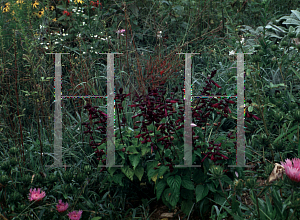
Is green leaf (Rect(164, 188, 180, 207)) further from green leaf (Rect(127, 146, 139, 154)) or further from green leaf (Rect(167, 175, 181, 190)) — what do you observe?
green leaf (Rect(127, 146, 139, 154))

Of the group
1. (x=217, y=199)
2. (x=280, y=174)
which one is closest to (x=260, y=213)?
(x=280, y=174)

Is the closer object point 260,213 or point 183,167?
point 260,213

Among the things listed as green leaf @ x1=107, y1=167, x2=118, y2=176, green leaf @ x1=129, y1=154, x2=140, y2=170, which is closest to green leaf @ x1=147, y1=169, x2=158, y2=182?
green leaf @ x1=129, y1=154, x2=140, y2=170

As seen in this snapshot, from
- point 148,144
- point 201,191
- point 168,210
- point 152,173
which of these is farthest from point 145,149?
point 168,210

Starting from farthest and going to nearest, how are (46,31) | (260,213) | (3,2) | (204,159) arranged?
(3,2) < (46,31) < (204,159) < (260,213)

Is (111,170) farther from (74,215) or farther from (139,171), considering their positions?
(74,215)

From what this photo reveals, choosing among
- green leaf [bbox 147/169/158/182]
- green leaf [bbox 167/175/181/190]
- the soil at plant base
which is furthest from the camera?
the soil at plant base

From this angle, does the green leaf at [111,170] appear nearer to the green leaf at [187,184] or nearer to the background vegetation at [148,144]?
the background vegetation at [148,144]

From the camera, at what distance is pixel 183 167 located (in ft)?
6.64

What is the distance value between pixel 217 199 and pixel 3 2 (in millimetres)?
4188

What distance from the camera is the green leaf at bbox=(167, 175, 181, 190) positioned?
1.94 m

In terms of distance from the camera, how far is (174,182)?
1958 millimetres

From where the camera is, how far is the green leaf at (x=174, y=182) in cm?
194

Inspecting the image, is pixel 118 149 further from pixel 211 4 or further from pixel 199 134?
pixel 211 4
